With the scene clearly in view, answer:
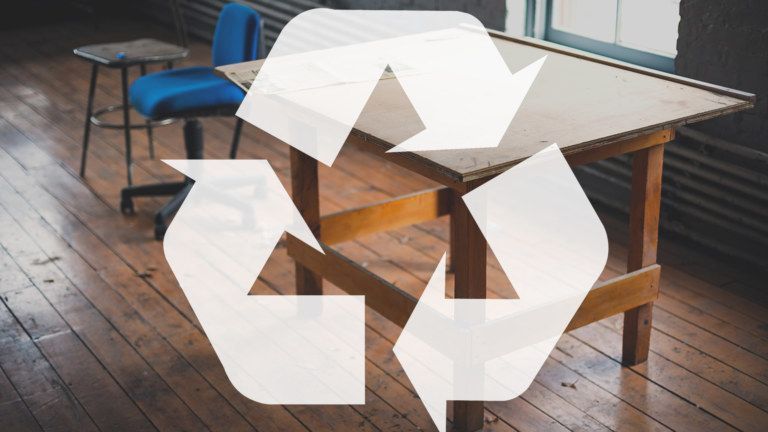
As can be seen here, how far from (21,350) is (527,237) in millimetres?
1887

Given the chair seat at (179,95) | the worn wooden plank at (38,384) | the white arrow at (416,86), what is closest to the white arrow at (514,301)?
the white arrow at (416,86)

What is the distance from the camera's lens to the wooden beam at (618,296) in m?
2.39

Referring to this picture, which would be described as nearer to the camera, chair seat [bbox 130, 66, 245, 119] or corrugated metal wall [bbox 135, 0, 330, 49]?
chair seat [bbox 130, 66, 245, 119]

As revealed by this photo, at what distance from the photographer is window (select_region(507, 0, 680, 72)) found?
11.4 feet

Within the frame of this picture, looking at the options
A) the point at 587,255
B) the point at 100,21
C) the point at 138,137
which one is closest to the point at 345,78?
the point at 587,255

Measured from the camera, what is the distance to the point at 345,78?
2.65 m

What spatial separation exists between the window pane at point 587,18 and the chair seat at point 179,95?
1.44 meters

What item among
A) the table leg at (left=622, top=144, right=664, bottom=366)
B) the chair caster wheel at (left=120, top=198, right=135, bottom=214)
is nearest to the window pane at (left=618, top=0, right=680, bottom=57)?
the table leg at (left=622, top=144, right=664, bottom=366)

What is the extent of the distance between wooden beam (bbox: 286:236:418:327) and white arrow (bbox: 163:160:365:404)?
0.05 meters

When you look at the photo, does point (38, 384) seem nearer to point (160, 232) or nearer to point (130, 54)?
point (160, 232)

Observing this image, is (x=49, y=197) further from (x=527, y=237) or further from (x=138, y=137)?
(x=527, y=237)

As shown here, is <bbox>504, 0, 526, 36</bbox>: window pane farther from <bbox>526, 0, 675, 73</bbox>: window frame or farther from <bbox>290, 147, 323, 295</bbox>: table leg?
<bbox>290, 147, 323, 295</bbox>: table leg

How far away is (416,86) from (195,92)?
4.13ft

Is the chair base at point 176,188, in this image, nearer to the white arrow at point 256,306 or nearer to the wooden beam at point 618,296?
the white arrow at point 256,306
